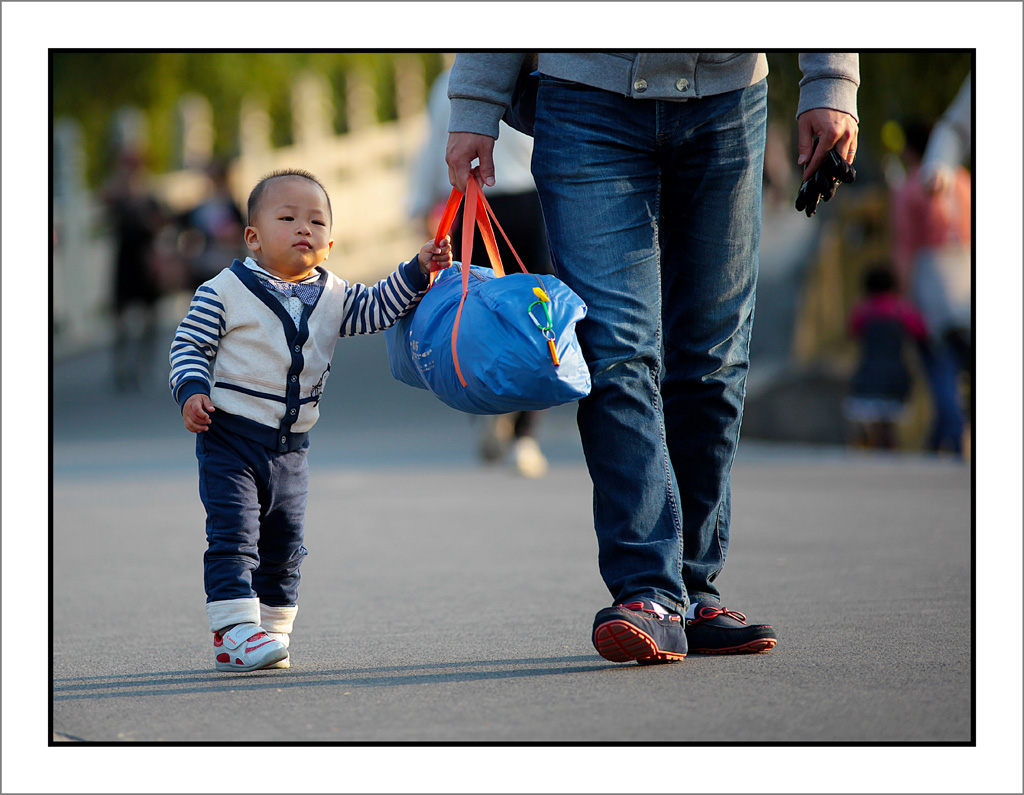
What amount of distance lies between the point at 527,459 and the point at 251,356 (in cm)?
449

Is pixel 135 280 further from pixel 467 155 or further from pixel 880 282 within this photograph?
pixel 467 155

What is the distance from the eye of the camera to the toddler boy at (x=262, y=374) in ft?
10.3

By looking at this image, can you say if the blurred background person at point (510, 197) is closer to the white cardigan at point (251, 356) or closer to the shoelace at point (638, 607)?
the white cardigan at point (251, 356)

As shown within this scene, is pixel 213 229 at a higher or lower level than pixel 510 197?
higher

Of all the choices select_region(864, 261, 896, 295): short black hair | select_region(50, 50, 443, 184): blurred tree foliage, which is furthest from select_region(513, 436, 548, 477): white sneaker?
select_region(50, 50, 443, 184): blurred tree foliage

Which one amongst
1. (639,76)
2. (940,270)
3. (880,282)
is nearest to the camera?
(639,76)

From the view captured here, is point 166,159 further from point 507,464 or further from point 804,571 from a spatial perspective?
point 804,571

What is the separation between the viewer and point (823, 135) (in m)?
3.17

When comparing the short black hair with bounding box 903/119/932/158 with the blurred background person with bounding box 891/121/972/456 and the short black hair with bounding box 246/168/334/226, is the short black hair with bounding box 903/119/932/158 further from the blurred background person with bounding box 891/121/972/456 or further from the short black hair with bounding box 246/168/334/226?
the short black hair with bounding box 246/168/334/226

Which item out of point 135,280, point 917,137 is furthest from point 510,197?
point 135,280

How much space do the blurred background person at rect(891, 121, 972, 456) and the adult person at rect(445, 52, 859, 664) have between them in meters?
5.32

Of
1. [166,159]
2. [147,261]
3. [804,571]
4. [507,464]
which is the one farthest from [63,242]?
[804,571]

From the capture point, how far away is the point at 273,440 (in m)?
3.19

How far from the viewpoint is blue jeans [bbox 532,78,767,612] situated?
3088mm
